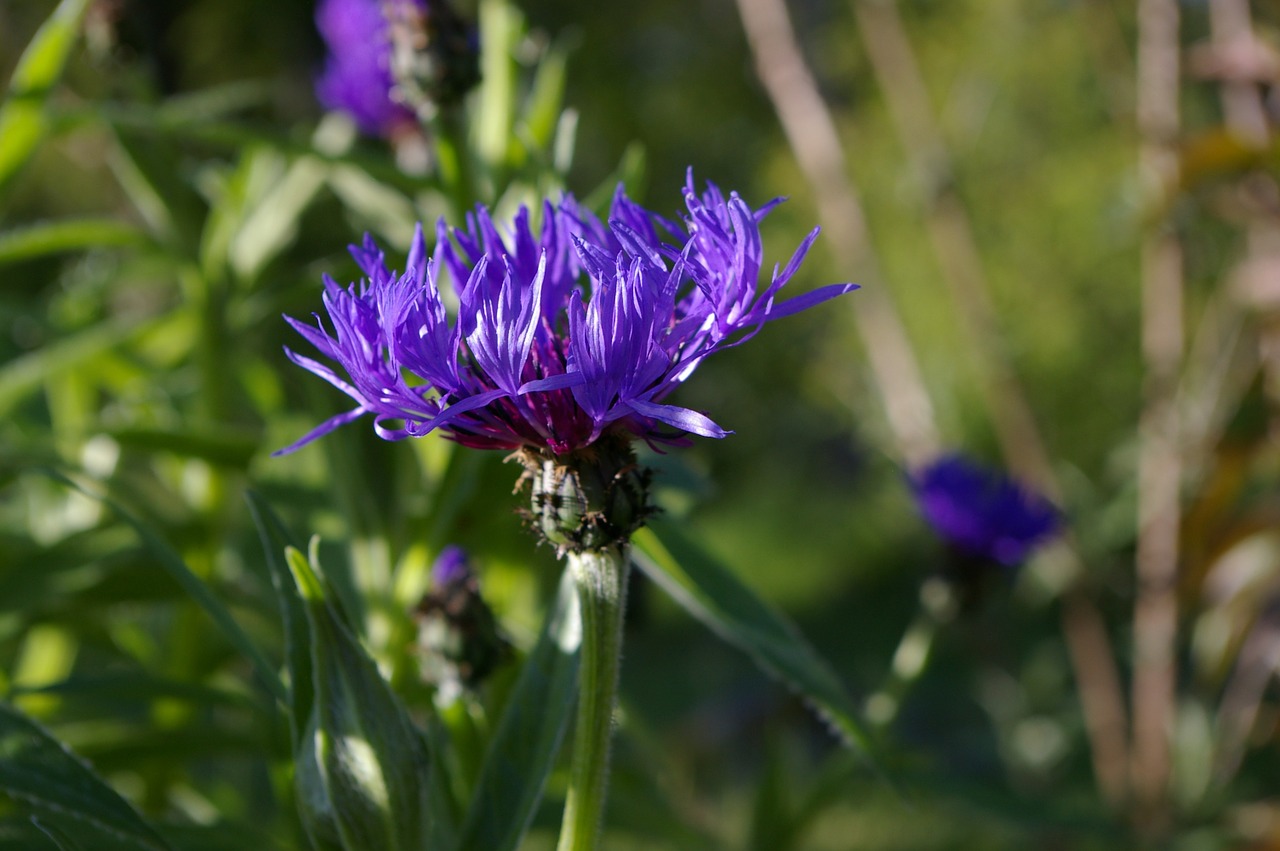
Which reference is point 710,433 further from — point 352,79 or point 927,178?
point 927,178

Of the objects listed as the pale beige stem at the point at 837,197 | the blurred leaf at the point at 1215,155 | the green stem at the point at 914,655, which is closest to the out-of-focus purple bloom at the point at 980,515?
the green stem at the point at 914,655

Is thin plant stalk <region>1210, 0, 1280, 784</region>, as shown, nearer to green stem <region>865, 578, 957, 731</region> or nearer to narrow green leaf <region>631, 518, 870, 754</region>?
green stem <region>865, 578, 957, 731</region>

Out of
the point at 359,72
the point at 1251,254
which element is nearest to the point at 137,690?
the point at 359,72

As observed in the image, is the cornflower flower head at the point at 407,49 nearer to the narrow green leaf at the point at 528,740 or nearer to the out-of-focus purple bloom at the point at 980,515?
the narrow green leaf at the point at 528,740

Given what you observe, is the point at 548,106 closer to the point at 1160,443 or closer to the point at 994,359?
the point at 994,359

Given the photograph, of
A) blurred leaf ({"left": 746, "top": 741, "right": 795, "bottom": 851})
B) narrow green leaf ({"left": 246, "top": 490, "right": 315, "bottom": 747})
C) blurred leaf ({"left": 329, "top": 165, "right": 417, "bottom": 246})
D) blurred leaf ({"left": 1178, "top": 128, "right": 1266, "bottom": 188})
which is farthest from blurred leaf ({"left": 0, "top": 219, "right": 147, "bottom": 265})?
blurred leaf ({"left": 1178, "top": 128, "right": 1266, "bottom": 188})

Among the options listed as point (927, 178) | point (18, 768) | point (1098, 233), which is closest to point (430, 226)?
point (18, 768)
